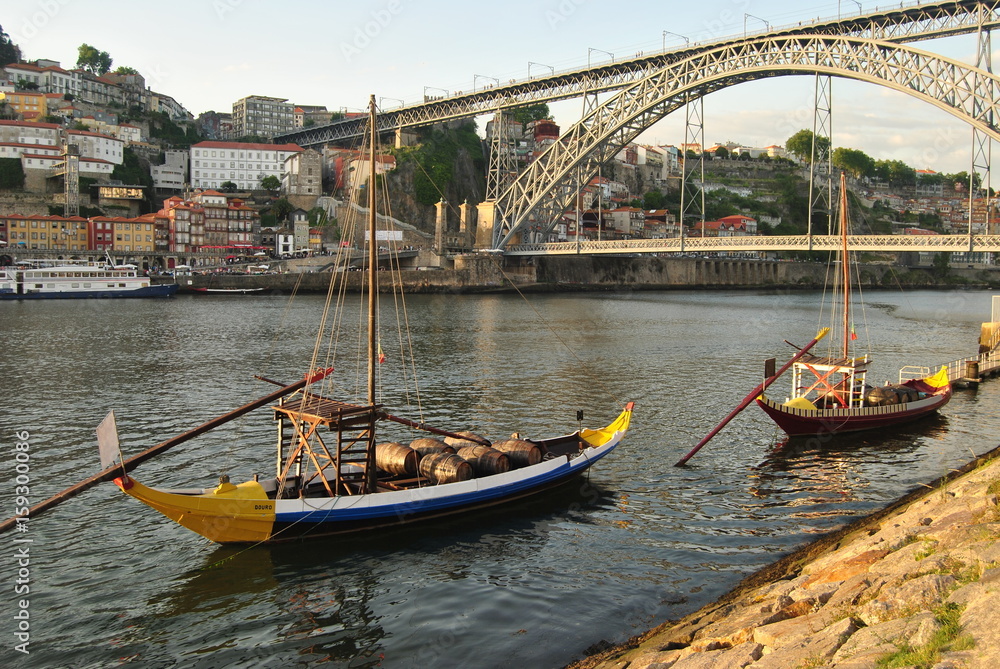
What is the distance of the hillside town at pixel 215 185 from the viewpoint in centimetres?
7925

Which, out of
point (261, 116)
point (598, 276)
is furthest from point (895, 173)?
point (261, 116)

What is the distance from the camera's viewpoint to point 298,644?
9.23m

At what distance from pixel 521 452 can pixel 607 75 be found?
62.0m

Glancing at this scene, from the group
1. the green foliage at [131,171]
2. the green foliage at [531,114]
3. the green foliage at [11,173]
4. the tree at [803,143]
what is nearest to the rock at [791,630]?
the green foliage at [11,173]

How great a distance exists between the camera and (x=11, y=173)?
266ft

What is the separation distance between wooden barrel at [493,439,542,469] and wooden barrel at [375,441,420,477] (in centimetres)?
169

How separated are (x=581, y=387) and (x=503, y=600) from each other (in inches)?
614

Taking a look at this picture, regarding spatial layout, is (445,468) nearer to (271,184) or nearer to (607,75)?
(607,75)

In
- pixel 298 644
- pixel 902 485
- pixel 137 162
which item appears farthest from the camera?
pixel 137 162

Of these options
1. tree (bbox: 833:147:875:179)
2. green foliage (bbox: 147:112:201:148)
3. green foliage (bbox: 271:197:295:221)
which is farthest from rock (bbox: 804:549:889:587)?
tree (bbox: 833:147:875:179)

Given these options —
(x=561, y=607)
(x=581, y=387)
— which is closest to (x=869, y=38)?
(x=581, y=387)

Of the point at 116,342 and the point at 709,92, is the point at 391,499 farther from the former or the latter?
the point at 709,92

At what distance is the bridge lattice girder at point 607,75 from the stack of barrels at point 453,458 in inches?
1789

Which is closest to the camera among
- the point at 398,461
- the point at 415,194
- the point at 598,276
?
Result: the point at 398,461
